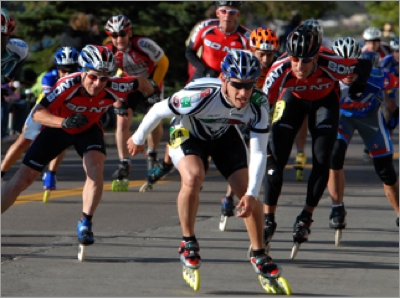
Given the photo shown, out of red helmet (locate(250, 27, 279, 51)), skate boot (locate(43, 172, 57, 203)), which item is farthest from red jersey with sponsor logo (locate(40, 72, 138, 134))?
skate boot (locate(43, 172, 57, 203))

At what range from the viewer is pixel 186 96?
788cm

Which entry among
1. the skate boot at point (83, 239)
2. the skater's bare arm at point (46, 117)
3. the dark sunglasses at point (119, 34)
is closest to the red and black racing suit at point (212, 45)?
the dark sunglasses at point (119, 34)

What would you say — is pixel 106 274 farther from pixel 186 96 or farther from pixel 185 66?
pixel 185 66

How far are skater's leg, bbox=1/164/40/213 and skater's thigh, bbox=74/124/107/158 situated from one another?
476 mm

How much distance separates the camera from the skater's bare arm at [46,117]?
898 cm

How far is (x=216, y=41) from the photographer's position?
44.0ft

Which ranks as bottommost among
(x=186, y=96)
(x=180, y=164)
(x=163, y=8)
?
(x=163, y=8)

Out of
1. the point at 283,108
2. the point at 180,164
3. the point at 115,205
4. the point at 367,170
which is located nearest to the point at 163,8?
the point at 367,170

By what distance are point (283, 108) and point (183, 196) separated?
1.96 metres

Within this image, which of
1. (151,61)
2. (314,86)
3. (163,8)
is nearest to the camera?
(314,86)

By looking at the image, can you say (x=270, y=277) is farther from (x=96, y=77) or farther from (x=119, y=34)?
(x=119, y=34)

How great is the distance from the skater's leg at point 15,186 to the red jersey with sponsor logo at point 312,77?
2.22 metres

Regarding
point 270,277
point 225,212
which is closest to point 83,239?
point 270,277

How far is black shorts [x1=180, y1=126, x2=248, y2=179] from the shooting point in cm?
816
